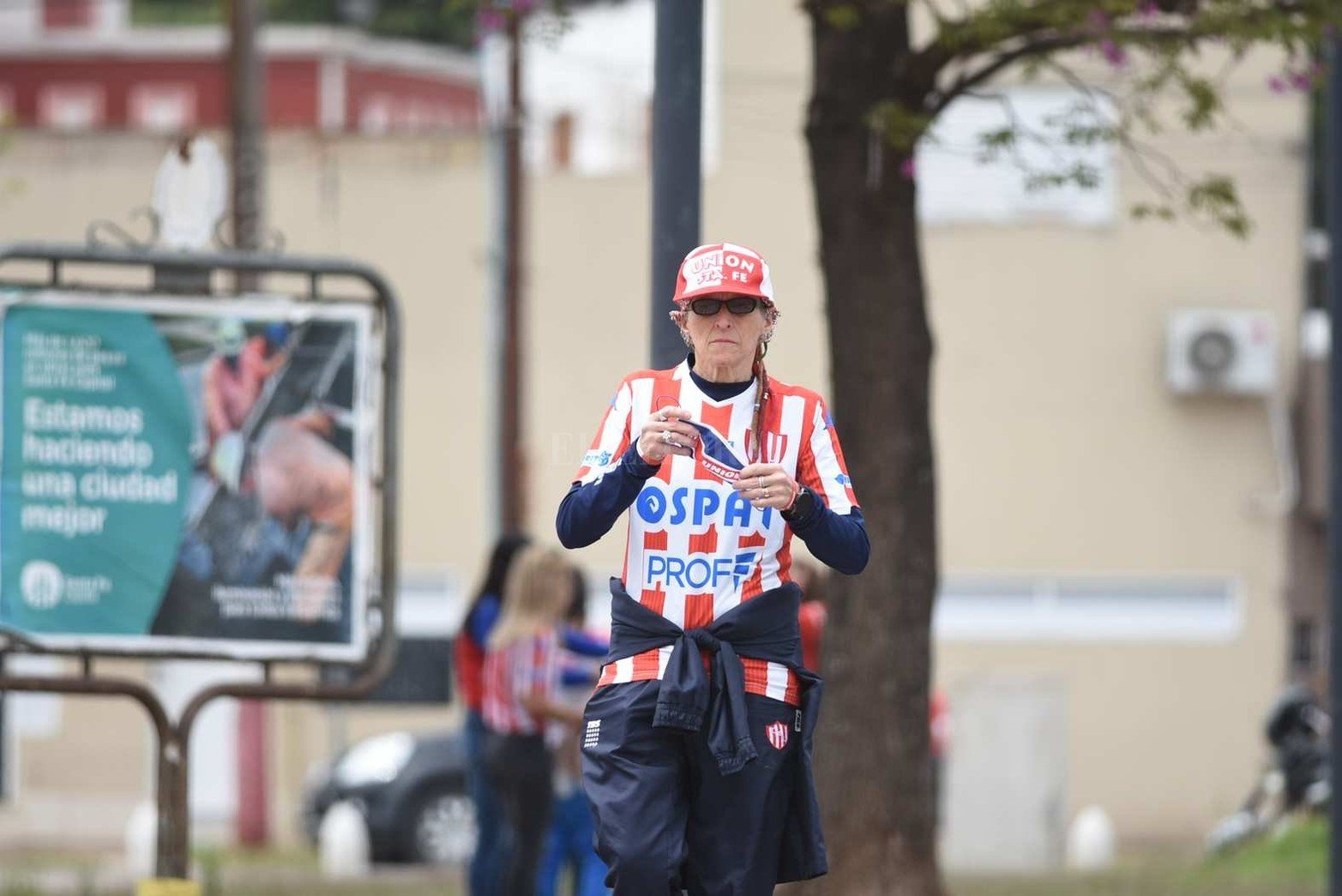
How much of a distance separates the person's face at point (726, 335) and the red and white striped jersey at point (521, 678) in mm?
4686

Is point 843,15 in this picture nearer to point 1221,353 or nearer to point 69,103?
point 1221,353

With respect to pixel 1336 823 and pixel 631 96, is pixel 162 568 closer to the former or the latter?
pixel 1336 823

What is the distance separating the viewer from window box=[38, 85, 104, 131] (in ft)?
136

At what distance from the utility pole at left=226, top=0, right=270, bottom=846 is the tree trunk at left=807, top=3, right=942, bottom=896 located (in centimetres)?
1242

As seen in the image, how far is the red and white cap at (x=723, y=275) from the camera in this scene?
17.7ft

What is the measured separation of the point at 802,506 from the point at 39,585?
13.7 feet

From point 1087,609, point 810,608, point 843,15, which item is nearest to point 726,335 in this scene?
point 843,15

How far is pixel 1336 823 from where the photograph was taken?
976 centimetres

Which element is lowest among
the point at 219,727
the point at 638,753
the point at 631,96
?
the point at 219,727

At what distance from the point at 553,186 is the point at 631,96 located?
5.55 m

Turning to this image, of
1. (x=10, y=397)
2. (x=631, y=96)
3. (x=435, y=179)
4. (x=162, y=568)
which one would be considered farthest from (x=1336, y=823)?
(x=631, y=96)

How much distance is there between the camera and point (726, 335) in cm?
547

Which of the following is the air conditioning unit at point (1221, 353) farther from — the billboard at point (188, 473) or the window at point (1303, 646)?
the billboard at point (188, 473)

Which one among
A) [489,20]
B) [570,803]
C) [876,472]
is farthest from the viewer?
[489,20]
